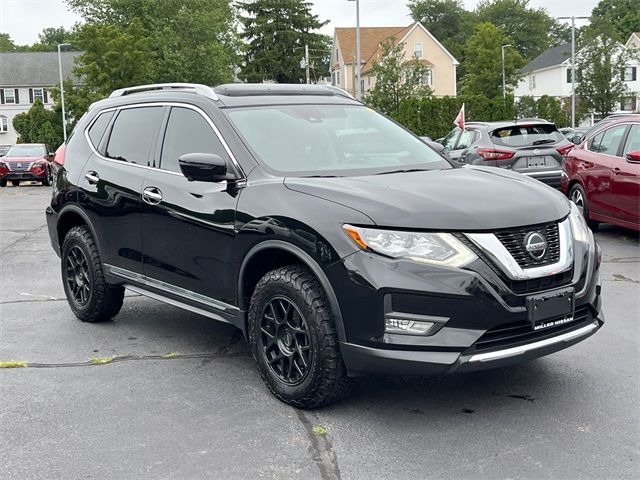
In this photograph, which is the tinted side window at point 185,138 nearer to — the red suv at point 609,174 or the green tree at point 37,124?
the red suv at point 609,174

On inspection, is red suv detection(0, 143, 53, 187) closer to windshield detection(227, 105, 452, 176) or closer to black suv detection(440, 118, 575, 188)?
black suv detection(440, 118, 575, 188)

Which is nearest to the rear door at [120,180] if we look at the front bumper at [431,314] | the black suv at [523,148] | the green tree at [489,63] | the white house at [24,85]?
the front bumper at [431,314]

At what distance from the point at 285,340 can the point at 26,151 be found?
26.4 meters

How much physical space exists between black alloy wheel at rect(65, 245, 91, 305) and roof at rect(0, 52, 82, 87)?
284 ft

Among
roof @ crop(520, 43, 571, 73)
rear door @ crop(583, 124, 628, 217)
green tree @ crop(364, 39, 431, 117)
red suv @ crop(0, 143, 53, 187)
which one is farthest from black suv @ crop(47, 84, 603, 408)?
roof @ crop(520, 43, 571, 73)

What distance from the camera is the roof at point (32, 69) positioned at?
8825cm

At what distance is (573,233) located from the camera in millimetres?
4406

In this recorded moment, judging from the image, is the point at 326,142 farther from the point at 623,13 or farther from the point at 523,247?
the point at 623,13

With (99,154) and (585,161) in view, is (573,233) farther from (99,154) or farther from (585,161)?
(585,161)

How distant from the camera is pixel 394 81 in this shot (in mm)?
31125

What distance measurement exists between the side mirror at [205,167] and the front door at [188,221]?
4.9 inches

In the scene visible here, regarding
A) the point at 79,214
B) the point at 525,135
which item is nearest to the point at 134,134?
the point at 79,214

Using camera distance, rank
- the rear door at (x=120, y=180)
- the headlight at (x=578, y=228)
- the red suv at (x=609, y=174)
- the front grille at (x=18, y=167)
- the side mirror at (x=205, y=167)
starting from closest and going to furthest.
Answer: the headlight at (x=578, y=228) → the side mirror at (x=205, y=167) → the rear door at (x=120, y=180) → the red suv at (x=609, y=174) → the front grille at (x=18, y=167)

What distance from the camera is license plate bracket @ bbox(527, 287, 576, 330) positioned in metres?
4.03
